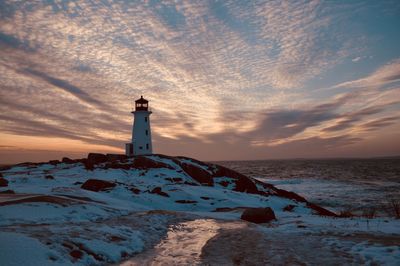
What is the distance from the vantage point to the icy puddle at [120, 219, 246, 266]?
7227 millimetres

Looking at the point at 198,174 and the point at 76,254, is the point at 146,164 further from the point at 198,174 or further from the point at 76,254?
the point at 76,254

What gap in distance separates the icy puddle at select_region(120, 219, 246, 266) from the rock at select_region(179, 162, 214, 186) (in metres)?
15.6

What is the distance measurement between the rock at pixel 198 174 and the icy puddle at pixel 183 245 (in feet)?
51.1

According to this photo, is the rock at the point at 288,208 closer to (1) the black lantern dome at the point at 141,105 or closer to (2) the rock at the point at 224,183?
(2) the rock at the point at 224,183

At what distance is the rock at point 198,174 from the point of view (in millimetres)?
28609

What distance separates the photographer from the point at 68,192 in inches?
629

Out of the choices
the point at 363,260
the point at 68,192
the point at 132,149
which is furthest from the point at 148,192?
the point at 132,149

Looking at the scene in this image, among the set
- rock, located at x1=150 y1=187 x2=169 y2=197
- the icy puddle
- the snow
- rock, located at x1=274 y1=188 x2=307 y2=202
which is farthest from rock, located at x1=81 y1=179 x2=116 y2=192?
rock, located at x1=274 y1=188 x2=307 y2=202

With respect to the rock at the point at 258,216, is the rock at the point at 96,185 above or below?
above

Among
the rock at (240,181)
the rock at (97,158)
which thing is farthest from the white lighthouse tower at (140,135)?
the rock at (240,181)

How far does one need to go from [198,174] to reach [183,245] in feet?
67.8

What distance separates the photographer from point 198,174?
29.5m

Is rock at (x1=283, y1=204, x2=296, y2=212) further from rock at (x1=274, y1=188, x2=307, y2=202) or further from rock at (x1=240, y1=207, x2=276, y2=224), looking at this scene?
rock at (x1=240, y1=207, x2=276, y2=224)

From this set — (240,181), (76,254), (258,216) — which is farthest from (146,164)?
(76,254)
